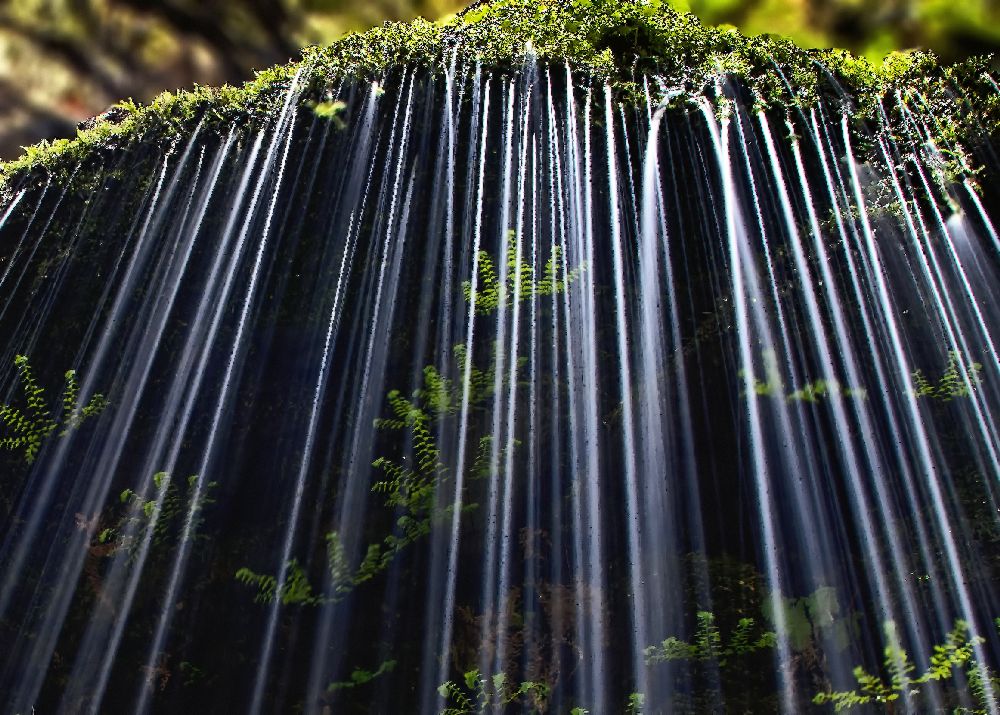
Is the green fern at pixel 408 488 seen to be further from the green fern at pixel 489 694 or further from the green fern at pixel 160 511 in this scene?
the green fern at pixel 489 694

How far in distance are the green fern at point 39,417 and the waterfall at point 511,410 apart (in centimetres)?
3

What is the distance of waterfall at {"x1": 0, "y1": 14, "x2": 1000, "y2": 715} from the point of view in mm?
4707

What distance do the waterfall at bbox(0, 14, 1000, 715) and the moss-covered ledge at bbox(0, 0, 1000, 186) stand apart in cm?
16

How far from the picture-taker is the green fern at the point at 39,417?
19.3 feet

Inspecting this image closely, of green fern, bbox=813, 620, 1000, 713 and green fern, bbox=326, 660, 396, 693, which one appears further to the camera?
green fern, bbox=326, 660, 396, 693

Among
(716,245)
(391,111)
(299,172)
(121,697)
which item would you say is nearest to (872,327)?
(716,245)

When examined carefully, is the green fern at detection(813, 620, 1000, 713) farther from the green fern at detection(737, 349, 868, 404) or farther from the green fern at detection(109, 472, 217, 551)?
the green fern at detection(109, 472, 217, 551)

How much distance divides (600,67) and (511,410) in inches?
141

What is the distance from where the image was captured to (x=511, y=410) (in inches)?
213

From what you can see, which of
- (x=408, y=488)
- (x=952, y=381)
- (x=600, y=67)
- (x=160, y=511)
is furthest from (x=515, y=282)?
(x=952, y=381)

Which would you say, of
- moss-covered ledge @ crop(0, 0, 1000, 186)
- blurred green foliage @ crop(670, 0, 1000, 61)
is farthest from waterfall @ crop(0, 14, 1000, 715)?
blurred green foliage @ crop(670, 0, 1000, 61)

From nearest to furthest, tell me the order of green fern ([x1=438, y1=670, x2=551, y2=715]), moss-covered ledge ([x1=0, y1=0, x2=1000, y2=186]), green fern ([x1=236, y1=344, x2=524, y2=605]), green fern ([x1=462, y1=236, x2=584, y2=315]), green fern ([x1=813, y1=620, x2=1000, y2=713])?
green fern ([x1=813, y1=620, x2=1000, y2=713]) < green fern ([x1=438, y1=670, x2=551, y2=715]) < green fern ([x1=236, y1=344, x2=524, y2=605]) < green fern ([x1=462, y1=236, x2=584, y2=315]) < moss-covered ledge ([x1=0, y1=0, x2=1000, y2=186])

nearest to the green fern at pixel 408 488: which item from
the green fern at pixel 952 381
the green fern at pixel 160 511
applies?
the green fern at pixel 160 511

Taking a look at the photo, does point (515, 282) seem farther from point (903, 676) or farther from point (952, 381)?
point (903, 676)
